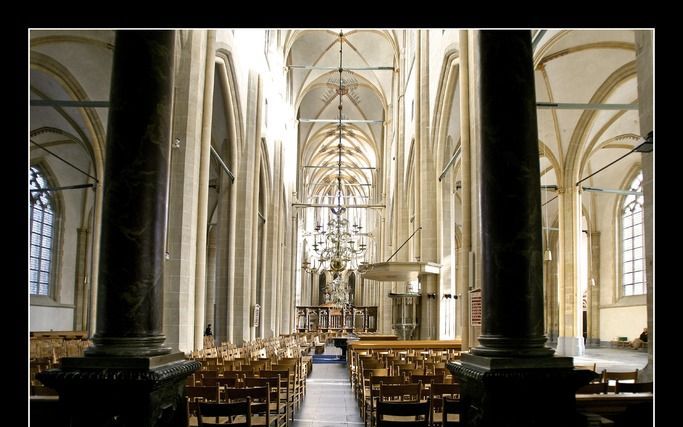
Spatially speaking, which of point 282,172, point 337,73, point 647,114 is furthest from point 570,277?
point 337,73

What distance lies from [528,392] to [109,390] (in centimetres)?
342

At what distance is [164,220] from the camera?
5598 millimetres

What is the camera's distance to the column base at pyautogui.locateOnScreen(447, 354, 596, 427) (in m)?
5.04

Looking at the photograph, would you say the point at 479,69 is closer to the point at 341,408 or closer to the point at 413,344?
the point at 341,408

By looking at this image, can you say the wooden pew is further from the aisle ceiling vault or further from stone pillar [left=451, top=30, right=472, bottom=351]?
the aisle ceiling vault

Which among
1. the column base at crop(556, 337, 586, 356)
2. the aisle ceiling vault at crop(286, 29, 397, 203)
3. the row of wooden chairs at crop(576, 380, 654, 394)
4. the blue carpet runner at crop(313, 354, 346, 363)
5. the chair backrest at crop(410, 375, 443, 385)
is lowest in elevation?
the blue carpet runner at crop(313, 354, 346, 363)

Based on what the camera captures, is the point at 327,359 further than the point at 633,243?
No

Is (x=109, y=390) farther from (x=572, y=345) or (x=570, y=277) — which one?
(x=570, y=277)

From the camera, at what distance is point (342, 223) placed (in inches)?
1441

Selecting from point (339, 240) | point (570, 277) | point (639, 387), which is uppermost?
point (339, 240)

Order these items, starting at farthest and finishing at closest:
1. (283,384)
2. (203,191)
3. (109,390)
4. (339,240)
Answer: (339,240) → (203,191) → (283,384) → (109,390)

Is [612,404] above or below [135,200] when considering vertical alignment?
below

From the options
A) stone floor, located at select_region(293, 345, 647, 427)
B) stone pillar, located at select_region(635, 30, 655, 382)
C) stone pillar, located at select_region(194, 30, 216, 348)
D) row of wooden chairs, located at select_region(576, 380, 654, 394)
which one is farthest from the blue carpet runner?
row of wooden chairs, located at select_region(576, 380, 654, 394)
